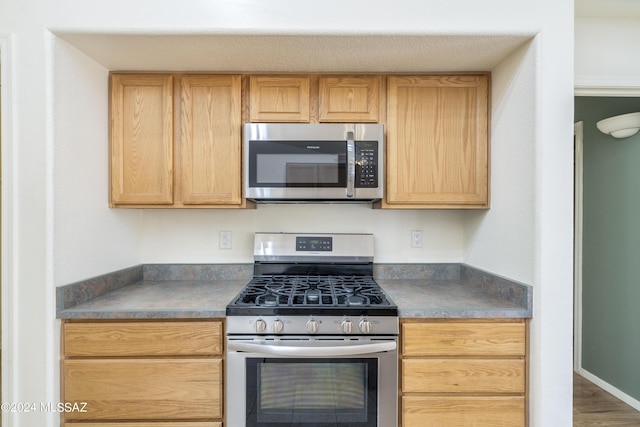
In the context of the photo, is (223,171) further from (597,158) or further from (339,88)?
(597,158)

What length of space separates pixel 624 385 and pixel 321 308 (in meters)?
2.42

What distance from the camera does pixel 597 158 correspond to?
2.68 meters

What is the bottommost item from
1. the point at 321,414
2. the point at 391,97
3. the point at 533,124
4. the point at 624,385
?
the point at 624,385

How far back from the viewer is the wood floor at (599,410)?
222 cm

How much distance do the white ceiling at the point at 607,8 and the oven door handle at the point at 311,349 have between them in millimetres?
1871

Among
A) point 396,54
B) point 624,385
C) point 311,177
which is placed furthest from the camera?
point 624,385

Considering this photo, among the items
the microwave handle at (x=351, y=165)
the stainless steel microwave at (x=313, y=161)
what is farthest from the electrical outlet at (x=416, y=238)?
the microwave handle at (x=351, y=165)

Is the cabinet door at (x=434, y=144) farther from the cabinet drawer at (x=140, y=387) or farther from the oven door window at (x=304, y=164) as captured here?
the cabinet drawer at (x=140, y=387)

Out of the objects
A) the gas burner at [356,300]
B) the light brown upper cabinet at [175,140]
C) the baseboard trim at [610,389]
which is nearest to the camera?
the gas burner at [356,300]

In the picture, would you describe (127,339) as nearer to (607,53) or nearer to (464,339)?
(464,339)

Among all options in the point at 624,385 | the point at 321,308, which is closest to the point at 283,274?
the point at 321,308

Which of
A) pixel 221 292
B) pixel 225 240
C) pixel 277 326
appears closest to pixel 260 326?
pixel 277 326

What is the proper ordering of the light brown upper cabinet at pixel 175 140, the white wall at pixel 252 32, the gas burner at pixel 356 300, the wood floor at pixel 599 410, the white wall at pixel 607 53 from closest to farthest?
1. the white wall at pixel 252 32
2. the gas burner at pixel 356 300
3. the white wall at pixel 607 53
4. the light brown upper cabinet at pixel 175 140
5. the wood floor at pixel 599 410

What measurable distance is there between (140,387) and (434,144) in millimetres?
1857
